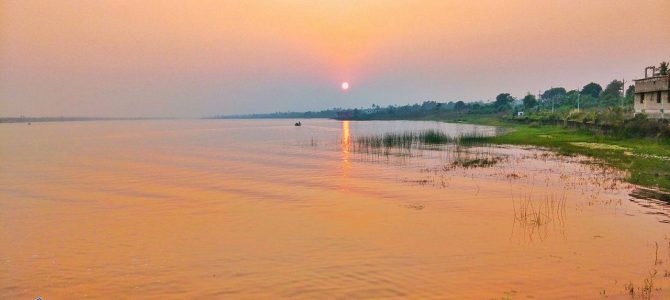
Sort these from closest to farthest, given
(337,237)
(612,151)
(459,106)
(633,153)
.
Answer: (337,237), (633,153), (612,151), (459,106)

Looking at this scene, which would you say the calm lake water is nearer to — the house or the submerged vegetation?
the submerged vegetation

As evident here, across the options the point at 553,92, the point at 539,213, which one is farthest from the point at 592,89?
the point at 539,213

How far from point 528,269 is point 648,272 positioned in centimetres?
213

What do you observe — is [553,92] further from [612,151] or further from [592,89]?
[612,151]

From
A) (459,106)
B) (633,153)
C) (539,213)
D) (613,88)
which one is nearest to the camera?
(539,213)

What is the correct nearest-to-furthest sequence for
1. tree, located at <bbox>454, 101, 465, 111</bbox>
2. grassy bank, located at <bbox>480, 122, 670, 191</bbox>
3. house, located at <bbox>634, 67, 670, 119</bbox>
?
grassy bank, located at <bbox>480, 122, 670, 191</bbox> < house, located at <bbox>634, 67, 670, 119</bbox> < tree, located at <bbox>454, 101, 465, 111</bbox>

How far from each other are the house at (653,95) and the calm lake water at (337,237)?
27435 millimetres

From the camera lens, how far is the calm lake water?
7863 millimetres

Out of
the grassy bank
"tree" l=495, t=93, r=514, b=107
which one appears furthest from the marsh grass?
"tree" l=495, t=93, r=514, b=107

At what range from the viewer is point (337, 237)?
11.1 m

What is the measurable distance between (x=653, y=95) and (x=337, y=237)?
46.2 m

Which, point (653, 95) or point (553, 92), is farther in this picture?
point (553, 92)

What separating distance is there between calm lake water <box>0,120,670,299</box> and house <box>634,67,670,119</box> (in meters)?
27.4

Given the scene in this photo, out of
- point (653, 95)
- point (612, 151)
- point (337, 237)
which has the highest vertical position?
point (653, 95)
